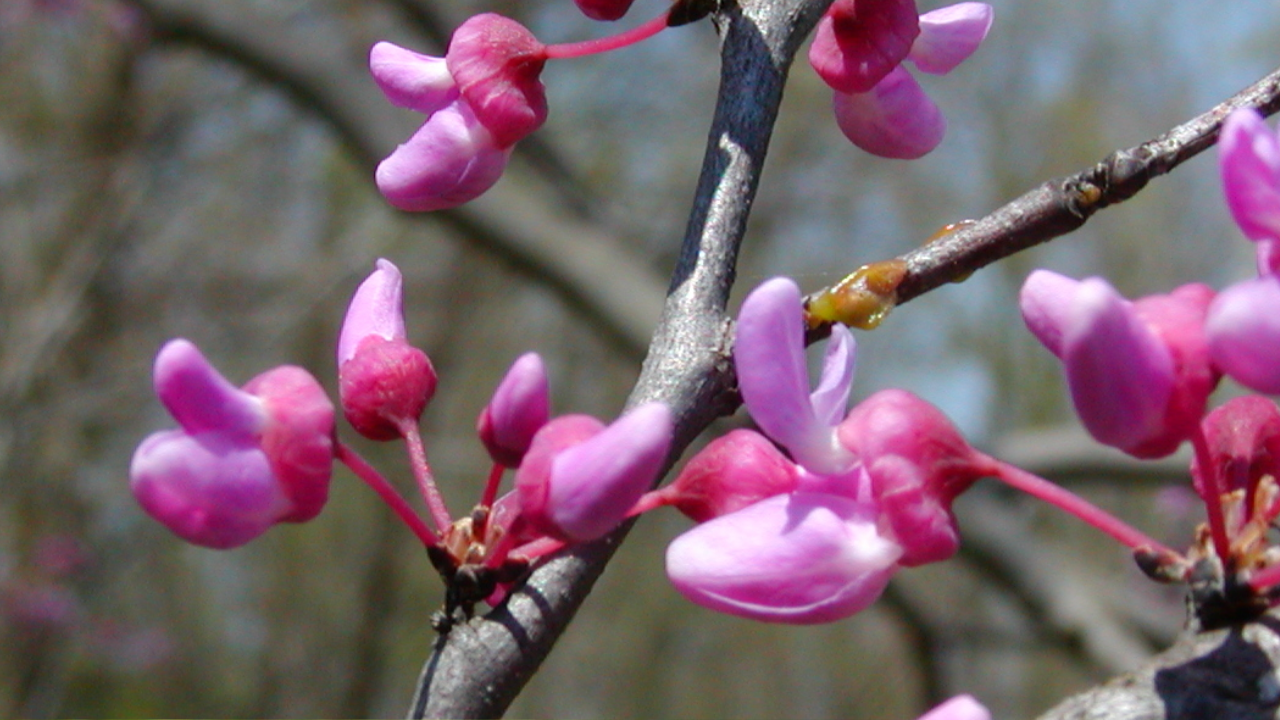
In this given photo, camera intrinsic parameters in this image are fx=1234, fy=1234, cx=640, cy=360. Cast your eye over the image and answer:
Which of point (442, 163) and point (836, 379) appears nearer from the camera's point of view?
point (836, 379)

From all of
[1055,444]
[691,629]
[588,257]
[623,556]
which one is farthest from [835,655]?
[588,257]

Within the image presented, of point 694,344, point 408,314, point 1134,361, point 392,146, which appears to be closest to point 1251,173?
point 1134,361

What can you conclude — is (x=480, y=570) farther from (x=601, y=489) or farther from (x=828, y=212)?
(x=828, y=212)

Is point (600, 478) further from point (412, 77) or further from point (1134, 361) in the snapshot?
point (412, 77)

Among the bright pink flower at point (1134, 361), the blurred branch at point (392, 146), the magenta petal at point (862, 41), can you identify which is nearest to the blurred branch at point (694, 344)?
the magenta petal at point (862, 41)

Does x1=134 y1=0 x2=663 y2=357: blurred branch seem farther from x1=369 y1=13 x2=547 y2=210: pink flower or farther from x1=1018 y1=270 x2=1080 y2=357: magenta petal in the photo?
x1=1018 y1=270 x2=1080 y2=357: magenta petal

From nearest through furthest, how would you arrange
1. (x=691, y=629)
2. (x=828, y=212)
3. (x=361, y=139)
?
(x=361, y=139) → (x=828, y=212) → (x=691, y=629)

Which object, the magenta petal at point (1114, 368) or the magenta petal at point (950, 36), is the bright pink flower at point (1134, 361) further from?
the magenta petal at point (950, 36)
